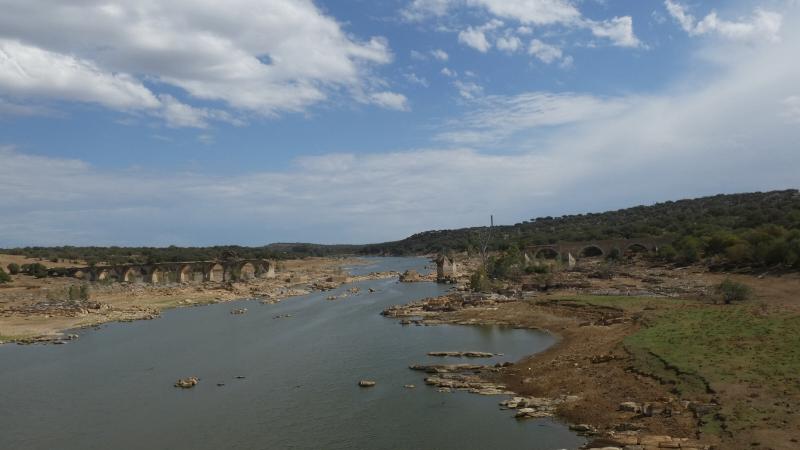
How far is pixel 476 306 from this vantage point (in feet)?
198

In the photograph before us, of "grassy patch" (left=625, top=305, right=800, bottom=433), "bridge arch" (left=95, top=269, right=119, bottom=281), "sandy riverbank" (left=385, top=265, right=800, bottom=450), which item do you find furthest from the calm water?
"bridge arch" (left=95, top=269, right=119, bottom=281)

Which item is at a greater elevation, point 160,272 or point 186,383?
point 160,272

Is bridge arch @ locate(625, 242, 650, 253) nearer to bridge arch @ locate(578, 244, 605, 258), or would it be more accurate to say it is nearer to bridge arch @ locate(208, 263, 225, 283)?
bridge arch @ locate(578, 244, 605, 258)

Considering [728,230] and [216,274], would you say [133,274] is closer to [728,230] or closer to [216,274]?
[216,274]

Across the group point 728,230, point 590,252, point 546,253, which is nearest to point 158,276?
point 546,253

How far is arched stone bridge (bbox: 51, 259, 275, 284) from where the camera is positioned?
358 feet

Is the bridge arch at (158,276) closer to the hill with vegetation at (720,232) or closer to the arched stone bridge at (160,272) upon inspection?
the arched stone bridge at (160,272)

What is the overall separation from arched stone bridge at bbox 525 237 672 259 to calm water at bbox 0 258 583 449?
6796 centimetres

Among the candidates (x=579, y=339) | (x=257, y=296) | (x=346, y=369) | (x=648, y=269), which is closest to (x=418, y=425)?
(x=346, y=369)

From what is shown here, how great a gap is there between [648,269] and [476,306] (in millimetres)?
41794

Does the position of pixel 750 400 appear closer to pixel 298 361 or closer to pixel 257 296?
pixel 298 361

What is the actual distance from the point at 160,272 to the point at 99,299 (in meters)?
36.0

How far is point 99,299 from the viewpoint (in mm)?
80000

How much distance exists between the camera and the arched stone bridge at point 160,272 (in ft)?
358
